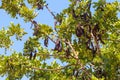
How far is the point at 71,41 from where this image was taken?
50.8 ft

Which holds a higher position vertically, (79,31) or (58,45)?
(79,31)

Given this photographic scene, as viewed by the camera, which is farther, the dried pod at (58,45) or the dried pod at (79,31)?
the dried pod at (58,45)

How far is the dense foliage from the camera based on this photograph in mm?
14211

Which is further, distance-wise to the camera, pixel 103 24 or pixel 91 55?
pixel 91 55

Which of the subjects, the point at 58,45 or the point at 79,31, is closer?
the point at 79,31

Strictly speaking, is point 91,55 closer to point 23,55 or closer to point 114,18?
point 114,18

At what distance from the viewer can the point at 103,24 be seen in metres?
14.1

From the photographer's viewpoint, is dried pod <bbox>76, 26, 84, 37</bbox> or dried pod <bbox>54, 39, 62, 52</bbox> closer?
dried pod <bbox>76, 26, 84, 37</bbox>

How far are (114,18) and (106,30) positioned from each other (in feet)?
2.27

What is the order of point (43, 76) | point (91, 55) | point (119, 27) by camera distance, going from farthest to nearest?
point (43, 76), point (91, 55), point (119, 27)

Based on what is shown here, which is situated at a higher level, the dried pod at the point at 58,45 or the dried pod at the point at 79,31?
the dried pod at the point at 79,31

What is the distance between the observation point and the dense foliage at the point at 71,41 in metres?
14.2

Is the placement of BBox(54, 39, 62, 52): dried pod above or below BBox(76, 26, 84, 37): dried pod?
below

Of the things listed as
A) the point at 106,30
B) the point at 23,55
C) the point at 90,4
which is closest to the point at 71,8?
the point at 90,4
